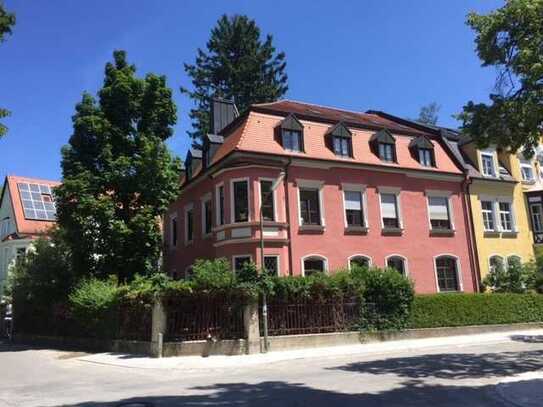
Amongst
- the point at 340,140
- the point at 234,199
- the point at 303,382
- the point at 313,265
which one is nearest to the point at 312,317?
the point at 313,265

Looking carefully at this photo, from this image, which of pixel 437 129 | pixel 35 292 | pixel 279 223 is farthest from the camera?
pixel 437 129

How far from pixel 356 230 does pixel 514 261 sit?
9.61 m

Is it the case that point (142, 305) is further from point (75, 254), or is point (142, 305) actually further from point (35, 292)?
point (35, 292)

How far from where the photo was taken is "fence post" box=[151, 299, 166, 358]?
17.5 meters

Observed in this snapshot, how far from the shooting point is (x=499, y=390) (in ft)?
32.9

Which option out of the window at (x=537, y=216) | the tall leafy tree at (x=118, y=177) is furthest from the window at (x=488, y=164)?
the tall leafy tree at (x=118, y=177)

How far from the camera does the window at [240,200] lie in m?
23.9

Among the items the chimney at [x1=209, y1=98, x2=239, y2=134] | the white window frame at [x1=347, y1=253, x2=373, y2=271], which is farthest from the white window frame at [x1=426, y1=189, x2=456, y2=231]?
the chimney at [x1=209, y1=98, x2=239, y2=134]

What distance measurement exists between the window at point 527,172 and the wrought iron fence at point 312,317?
17.8 meters

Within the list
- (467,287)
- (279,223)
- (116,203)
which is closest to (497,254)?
(467,287)

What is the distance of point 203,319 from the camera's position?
18.2 meters

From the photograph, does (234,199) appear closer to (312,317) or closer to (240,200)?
(240,200)

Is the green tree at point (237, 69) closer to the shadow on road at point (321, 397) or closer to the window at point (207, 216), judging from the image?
the window at point (207, 216)

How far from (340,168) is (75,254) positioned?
13561 mm
